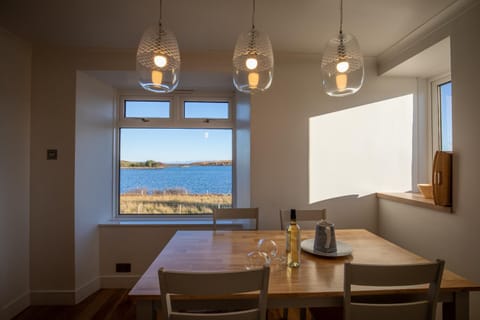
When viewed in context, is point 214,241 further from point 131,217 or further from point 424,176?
point 424,176

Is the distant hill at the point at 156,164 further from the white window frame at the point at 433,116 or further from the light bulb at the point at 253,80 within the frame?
the white window frame at the point at 433,116

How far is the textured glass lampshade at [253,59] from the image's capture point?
1.45 metres

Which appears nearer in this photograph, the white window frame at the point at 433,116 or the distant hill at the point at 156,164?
the white window frame at the point at 433,116

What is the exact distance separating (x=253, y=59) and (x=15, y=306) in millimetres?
2752

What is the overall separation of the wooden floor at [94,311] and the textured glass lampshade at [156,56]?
6.12 ft

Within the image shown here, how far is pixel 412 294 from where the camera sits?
1.10 m

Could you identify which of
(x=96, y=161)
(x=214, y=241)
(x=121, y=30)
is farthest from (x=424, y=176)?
(x=96, y=161)

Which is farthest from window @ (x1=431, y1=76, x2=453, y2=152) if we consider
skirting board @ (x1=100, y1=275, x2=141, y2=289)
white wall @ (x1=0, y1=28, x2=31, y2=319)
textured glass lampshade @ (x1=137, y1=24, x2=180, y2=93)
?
white wall @ (x1=0, y1=28, x2=31, y2=319)

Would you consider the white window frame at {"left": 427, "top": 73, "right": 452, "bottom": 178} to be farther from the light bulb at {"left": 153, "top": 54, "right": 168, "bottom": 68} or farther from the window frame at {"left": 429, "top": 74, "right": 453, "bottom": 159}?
the light bulb at {"left": 153, "top": 54, "right": 168, "bottom": 68}

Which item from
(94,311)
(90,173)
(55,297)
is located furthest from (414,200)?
(55,297)

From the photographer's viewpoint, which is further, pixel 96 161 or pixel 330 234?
pixel 96 161

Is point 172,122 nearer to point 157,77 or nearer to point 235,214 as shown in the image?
point 235,214

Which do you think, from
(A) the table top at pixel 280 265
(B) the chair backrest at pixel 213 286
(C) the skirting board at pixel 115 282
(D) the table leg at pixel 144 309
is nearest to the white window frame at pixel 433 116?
(A) the table top at pixel 280 265

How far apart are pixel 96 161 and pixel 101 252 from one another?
36.8 inches
